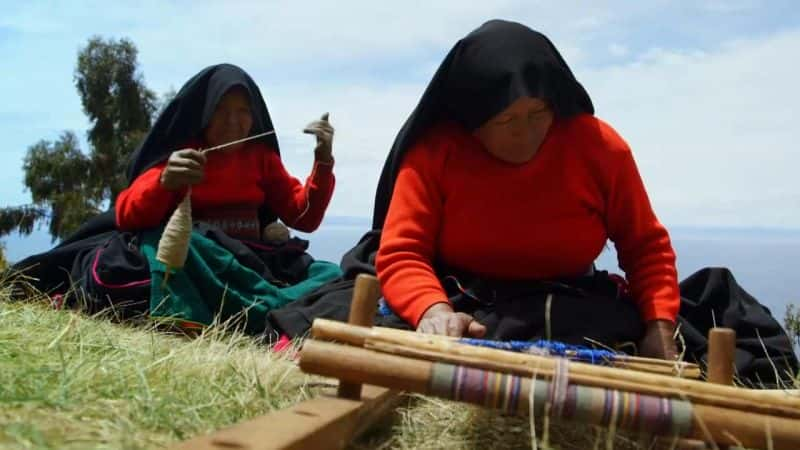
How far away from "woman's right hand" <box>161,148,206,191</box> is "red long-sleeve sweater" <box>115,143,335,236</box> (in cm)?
17

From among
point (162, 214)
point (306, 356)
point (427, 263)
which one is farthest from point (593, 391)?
point (162, 214)

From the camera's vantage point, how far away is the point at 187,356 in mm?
2283

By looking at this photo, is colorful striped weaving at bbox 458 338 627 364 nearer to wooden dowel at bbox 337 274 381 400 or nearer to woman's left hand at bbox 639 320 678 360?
wooden dowel at bbox 337 274 381 400

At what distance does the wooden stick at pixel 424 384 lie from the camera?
5.43ft

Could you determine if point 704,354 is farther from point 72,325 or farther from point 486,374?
point 72,325

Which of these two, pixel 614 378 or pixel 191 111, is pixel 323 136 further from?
pixel 614 378

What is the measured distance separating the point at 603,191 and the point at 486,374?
124 centimetres

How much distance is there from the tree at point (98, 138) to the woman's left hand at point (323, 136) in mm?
11560

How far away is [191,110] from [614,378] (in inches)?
112

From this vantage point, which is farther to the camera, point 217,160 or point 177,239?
point 217,160

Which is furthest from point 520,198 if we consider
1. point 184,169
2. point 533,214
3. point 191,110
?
point 191,110

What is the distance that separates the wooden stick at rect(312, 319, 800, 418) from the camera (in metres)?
1.66

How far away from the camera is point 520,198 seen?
104 inches

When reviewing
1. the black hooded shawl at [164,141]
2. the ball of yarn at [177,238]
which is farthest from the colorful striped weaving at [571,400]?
the black hooded shawl at [164,141]
